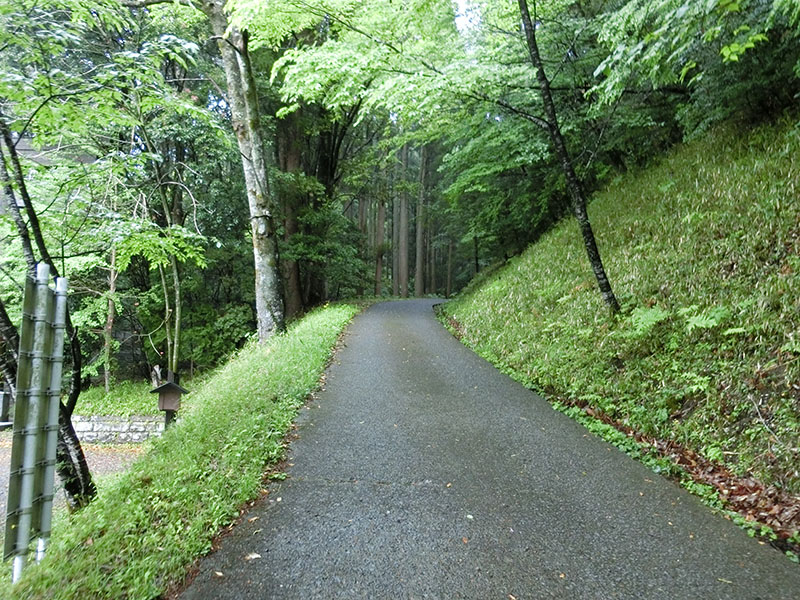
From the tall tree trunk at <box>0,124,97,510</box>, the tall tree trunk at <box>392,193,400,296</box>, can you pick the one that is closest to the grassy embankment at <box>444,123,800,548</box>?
the tall tree trunk at <box>0,124,97,510</box>

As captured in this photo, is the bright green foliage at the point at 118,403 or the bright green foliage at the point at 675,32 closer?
the bright green foliage at the point at 675,32

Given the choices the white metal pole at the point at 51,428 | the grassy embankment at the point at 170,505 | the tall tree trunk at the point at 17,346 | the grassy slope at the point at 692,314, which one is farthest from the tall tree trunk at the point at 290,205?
the white metal pole at the point at 51,428

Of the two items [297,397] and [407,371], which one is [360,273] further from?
[297,397]

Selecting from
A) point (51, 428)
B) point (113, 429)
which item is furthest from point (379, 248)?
point (51, 428)

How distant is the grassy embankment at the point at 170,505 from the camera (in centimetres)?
217

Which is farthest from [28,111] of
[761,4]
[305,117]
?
[305,117]

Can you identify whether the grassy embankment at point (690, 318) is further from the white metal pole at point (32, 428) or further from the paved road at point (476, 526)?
the white metal pole at point (32, 428)

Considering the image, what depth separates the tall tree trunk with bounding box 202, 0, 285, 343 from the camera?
8172 millimetres

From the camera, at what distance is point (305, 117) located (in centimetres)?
1413

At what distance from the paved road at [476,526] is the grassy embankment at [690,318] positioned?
47cm

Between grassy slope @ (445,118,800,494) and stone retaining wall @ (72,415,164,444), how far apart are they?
7.91 m

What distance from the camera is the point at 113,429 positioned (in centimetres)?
1025

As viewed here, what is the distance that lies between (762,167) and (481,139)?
5423 millimetres

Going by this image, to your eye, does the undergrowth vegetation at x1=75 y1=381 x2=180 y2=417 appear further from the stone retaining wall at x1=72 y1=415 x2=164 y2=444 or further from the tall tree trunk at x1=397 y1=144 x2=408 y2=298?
the tall tree trunk at x1=397 y1=144 x2=408 y2=298
